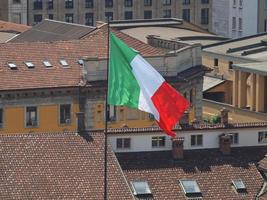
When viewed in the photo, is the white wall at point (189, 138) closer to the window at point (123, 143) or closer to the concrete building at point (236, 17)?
the window at point (123, 143)

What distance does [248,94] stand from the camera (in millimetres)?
125812

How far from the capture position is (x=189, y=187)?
80.4m

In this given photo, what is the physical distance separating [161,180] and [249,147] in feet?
25.5

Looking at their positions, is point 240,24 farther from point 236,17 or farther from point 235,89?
point 235,89

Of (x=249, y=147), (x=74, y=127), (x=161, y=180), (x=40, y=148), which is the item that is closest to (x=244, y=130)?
(x=249, y=147)

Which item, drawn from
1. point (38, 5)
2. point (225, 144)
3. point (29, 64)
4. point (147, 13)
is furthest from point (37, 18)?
point (225, 144)

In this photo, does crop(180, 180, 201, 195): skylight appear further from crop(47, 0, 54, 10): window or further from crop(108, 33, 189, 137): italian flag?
crop(47, 0, 54, 10): window

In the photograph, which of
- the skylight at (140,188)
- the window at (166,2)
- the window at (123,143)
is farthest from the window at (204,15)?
the skylight at (140,188)

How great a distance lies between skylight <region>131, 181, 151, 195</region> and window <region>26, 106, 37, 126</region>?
904 inches

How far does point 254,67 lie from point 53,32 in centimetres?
1877

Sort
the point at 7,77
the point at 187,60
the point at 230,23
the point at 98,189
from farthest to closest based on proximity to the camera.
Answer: the point at 230,23 → the point at 187,60 → the point at 7,77 → the point at 98,189

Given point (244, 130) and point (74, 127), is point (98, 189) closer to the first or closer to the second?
point (244, 130)

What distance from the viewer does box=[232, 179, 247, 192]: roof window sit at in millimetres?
80938

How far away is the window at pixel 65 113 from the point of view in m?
103
